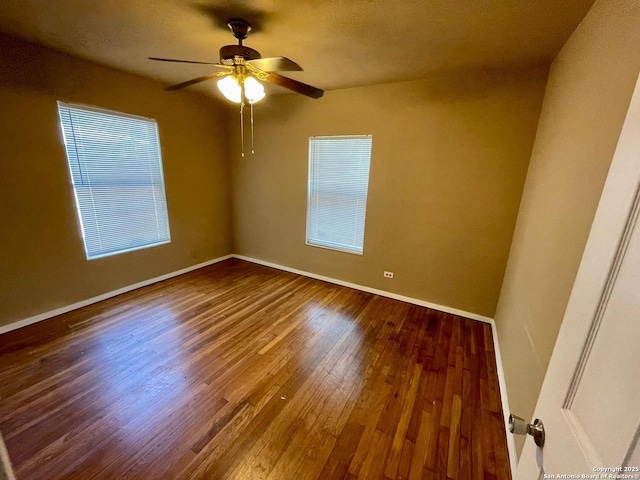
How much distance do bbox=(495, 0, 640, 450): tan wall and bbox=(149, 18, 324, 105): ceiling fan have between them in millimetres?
1510

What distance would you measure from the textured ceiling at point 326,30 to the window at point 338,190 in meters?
0.91

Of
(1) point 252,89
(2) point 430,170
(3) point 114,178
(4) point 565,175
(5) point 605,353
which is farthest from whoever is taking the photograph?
(3) point 114,178

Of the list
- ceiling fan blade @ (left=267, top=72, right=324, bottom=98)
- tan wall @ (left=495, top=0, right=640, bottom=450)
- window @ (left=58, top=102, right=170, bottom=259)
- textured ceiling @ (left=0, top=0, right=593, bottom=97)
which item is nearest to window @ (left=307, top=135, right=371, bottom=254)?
textured ceiling @ (left=0, top=0, right=593, bottom=97)

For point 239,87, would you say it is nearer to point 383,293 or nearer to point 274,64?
point 274,64

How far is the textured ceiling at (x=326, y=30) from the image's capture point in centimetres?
158

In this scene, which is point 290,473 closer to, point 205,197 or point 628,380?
point 628,380

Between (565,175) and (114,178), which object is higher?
(565,175)

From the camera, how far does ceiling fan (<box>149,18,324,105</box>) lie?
1.64 m

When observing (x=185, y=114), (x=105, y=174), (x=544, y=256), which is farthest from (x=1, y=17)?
(x=544, y=256)

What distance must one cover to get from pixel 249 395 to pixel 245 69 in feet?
7.25

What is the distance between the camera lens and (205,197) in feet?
12.9

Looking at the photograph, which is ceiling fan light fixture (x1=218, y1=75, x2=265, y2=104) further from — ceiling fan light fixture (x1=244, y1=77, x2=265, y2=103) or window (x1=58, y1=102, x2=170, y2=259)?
window (x1=58, y1=102, x2=170, y2=259)

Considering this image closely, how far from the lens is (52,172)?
2.48 meters

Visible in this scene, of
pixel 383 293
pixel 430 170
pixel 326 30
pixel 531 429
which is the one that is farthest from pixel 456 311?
pixel 326 30
